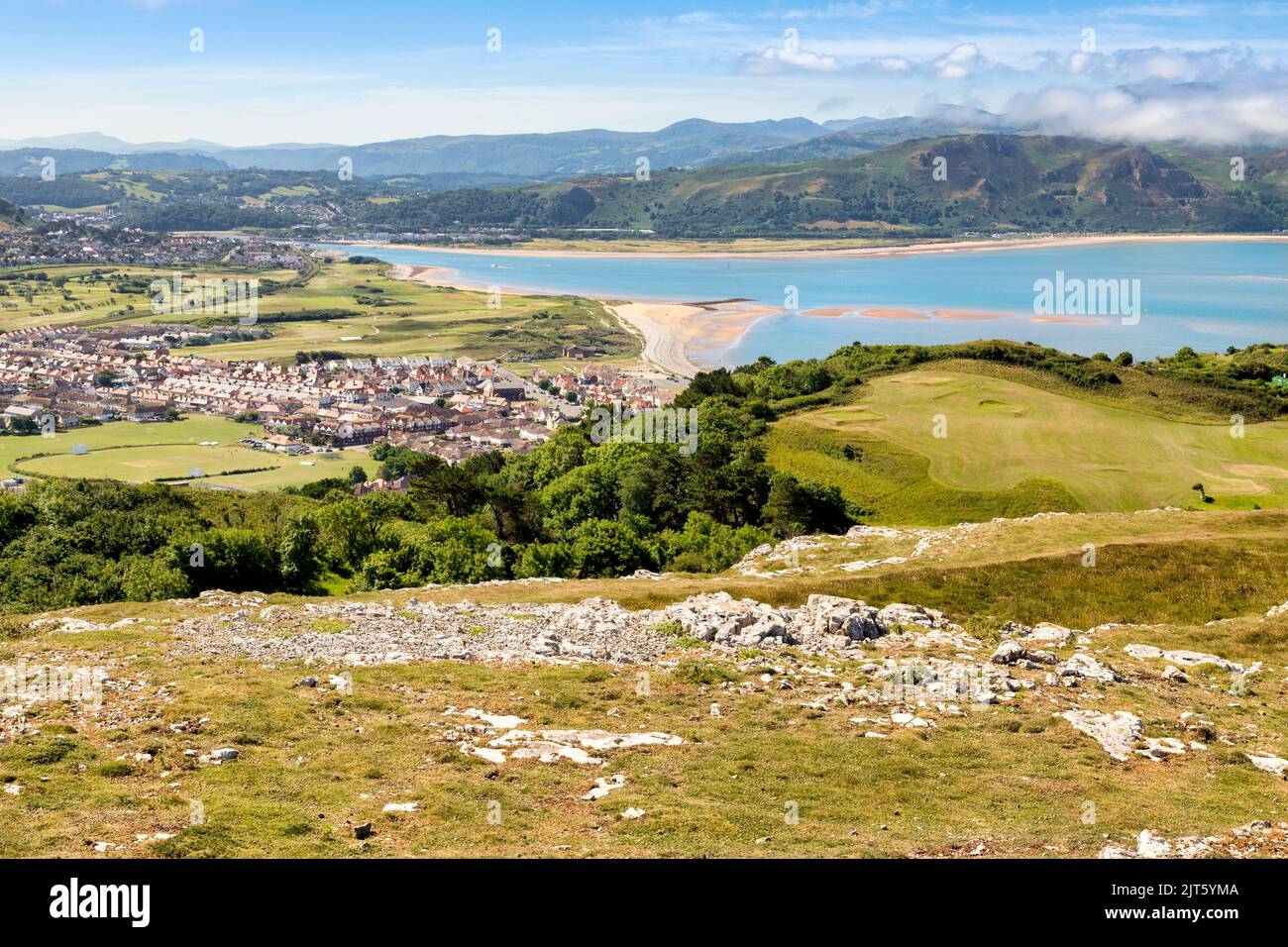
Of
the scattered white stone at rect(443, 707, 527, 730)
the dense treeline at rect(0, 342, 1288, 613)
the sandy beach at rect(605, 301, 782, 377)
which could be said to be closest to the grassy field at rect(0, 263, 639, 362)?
the sandy beach at rect(605, 301, 782, 377)

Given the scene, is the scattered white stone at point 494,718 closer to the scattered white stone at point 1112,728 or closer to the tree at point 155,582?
the scattered white stone at point 1112,728

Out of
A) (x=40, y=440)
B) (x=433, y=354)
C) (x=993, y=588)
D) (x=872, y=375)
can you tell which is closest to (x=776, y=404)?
(x=872, y=375)

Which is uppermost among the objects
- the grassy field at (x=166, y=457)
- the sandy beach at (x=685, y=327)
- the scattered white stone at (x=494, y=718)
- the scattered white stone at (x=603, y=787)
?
the sandy beach at (x=685, y=327)

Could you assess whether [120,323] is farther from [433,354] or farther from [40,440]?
[40,440]

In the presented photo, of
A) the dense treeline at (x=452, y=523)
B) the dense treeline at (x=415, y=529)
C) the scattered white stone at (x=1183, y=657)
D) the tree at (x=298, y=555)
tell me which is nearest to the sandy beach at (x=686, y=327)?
the dense treeline at (x=452, y=523)

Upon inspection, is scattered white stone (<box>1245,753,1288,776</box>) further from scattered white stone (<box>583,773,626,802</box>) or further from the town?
the town

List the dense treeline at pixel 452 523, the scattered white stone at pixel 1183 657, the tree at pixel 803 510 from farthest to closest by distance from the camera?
the tree at pixel 803 510
the dense treeline at pixel 452 523
the scattered white stone at pixel 1183 657

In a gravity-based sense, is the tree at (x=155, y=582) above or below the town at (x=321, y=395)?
below
